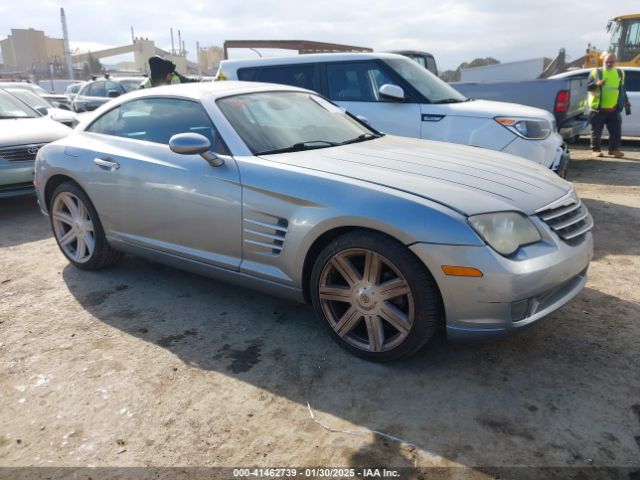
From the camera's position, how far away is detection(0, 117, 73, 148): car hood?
6.16 m

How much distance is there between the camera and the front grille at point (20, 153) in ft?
19.7

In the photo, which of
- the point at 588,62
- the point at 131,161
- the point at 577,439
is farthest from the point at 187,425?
the point at 588,62

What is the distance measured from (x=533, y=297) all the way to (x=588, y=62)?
1858 centimetres

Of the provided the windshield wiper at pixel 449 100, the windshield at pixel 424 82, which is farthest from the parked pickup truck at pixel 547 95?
the windshield wiper at pixel 449 100

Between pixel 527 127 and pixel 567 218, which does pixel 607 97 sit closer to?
pixel 527 127

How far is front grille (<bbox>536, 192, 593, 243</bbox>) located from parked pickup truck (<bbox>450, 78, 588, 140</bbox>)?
6.11 metres

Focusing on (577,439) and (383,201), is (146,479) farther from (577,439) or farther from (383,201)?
(577,439)

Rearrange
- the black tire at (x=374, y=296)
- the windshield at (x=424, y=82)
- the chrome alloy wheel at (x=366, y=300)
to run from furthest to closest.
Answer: the windshield at (x=424, y=82) < the chrome alloy wheel at (x=366, y=300) < the black tire at (x=374, y=296)

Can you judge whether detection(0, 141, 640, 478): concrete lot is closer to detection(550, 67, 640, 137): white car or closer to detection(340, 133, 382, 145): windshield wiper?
detection(340, 133, 382, 145): windshield wiper

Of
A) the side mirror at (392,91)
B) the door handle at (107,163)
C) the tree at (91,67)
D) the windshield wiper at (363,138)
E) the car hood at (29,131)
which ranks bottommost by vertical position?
the tree at (91,67)

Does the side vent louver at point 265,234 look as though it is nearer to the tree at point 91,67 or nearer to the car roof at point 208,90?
the car roof at point 208,90

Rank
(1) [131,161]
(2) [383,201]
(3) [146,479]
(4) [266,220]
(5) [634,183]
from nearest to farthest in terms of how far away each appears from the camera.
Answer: (3) [146,479], (2) [383,201], (4) [266,220], (1) [131,161], (5) [634,183]

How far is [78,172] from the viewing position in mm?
4090

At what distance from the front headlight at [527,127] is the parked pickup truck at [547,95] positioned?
2.97 m
